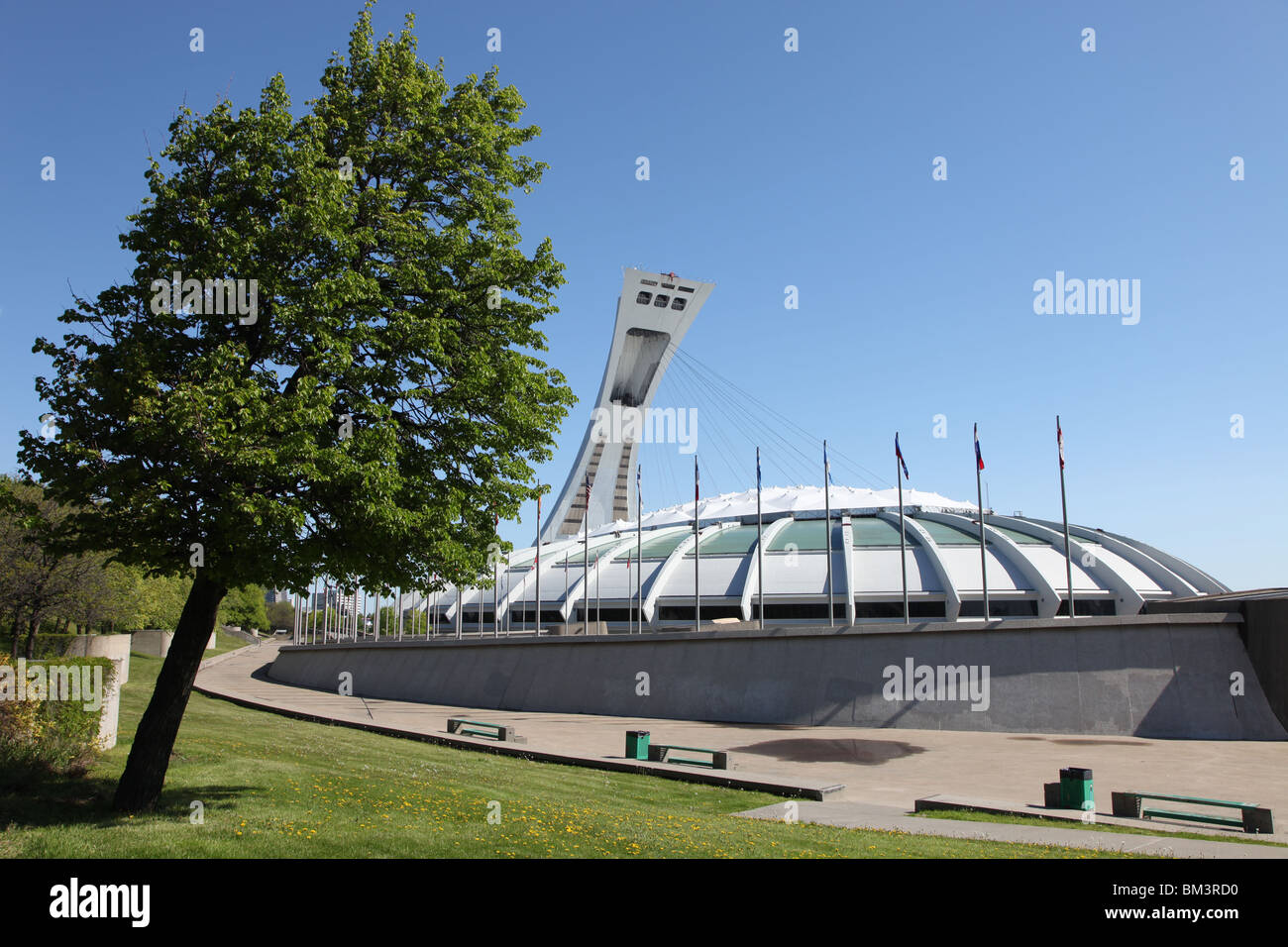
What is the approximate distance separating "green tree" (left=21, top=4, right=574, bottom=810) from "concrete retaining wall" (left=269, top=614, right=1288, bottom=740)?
1953cm

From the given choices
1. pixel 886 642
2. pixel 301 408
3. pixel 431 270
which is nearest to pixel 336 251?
pixel 431 270

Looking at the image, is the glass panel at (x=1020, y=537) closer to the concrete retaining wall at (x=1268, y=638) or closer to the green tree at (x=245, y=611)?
the concrete retaining wall at (x=1268, y=638)

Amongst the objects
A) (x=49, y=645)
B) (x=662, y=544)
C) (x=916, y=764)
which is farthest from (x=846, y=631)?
(x=49, y=645)

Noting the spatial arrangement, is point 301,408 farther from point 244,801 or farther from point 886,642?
point 886,642

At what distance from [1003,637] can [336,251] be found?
80.3ft

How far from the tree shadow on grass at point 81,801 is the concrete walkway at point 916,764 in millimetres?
8660

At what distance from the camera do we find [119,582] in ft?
139

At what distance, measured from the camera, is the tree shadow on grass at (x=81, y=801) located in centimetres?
1102

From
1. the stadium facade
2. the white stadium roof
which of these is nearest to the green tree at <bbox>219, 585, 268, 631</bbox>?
the stadium facade

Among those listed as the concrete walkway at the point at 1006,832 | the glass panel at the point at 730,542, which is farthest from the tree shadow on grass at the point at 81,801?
the glass panel at the point at 730,542

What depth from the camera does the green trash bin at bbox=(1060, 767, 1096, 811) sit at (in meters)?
15.7

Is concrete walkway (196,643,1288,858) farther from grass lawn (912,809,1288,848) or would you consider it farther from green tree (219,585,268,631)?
green tree (219,585,268,631)

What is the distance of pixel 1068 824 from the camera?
14.3 meters

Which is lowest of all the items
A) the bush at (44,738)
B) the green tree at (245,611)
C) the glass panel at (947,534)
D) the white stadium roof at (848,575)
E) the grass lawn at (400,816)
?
the green tree at (245,611)
